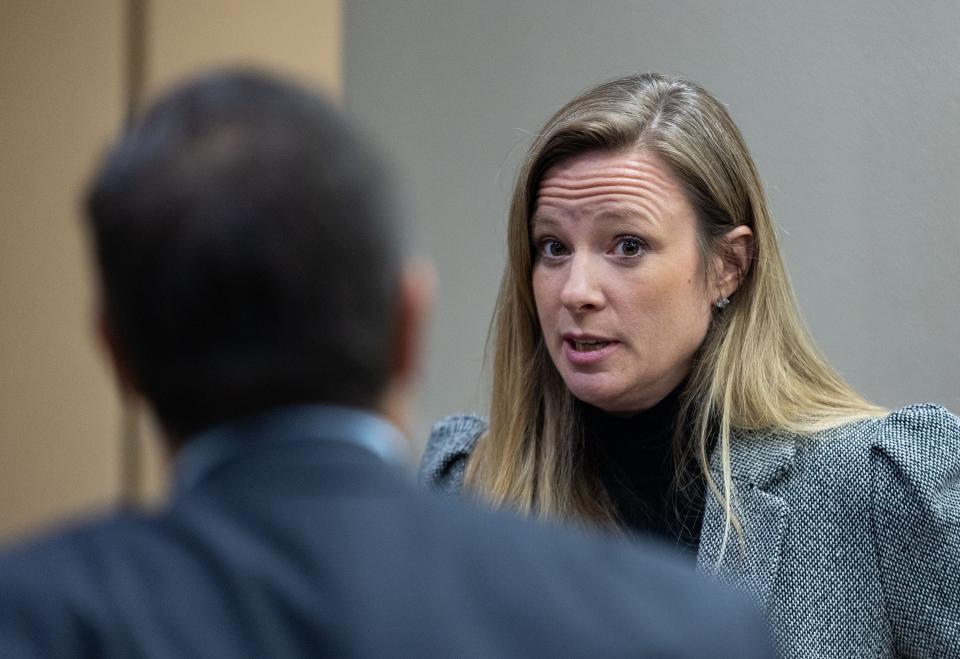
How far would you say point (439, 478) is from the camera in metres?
2.79

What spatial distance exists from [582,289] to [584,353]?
4.3 inches

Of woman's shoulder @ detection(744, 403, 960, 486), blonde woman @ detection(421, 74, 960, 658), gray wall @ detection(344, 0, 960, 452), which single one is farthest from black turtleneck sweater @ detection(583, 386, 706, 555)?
gray wall @ detection(344, 0, 960, 452)

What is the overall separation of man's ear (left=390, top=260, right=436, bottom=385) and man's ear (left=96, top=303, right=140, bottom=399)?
0.53 ft

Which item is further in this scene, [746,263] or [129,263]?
[746,263]

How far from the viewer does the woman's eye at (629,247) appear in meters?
2.44

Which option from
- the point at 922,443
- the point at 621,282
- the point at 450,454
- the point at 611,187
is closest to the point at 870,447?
the point at 922,443

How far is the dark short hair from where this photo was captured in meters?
0.89

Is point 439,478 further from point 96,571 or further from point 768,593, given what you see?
point 96,571

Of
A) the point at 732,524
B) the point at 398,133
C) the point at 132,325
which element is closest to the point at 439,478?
the point at 732,524

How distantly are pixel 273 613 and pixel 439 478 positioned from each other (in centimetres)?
194

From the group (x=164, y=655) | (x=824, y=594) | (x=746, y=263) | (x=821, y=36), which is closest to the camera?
(x=164, y=655)

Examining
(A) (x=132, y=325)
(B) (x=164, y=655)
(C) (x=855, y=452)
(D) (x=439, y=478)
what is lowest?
(D) (x=439, y=478)

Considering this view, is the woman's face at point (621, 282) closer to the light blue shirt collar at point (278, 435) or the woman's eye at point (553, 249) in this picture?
the woman's eye at point (553, 249)

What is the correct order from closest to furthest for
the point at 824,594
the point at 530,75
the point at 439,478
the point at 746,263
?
the point at 824,594 < the point at 746,263 < the point at 439,478 < the point at 530,75
